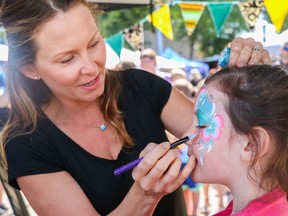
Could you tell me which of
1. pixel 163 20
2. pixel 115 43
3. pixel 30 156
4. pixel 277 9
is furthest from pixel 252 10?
pixel 30 156

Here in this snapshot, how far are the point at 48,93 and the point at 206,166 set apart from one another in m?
0.61

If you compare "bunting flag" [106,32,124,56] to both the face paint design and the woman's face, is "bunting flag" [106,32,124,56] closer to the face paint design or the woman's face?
the woman's face

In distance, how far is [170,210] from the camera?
1370mm

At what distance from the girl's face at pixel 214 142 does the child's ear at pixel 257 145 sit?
2cm

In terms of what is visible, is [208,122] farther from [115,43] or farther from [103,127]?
[115,43]

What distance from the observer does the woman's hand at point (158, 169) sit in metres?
1.00

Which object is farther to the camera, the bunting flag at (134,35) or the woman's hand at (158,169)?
the bunting flag at (134,35)

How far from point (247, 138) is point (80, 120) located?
585mm

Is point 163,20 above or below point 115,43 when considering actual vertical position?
above

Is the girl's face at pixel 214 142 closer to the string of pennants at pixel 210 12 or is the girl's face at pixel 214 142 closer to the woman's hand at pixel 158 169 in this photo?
the woman's hand at pixel 158 169

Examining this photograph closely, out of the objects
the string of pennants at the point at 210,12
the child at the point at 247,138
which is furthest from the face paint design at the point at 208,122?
the string of pennants at the point at 210,12

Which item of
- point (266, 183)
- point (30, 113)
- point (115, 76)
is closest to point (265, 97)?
point (266, 183)

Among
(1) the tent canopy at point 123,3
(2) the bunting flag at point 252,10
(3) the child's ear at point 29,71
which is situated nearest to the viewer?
(3) the child's ear at point 29,71

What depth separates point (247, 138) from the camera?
105 centimetres
